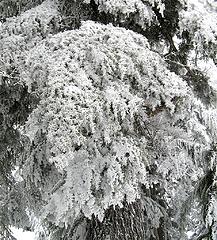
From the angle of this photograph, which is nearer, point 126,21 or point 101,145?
point 101,145

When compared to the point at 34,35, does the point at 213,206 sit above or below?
below

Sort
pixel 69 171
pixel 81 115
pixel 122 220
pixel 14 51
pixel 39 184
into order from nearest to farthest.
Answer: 1. pixel 81 115
2. pixel 69 171
3. pixel 14 51
4. pixel 122 220
5. pixel 39 184

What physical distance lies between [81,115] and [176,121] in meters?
1.14

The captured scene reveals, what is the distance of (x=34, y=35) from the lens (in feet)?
8.53

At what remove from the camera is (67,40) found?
2160mm

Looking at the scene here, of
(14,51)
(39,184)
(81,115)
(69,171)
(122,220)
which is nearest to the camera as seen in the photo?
(81,115)

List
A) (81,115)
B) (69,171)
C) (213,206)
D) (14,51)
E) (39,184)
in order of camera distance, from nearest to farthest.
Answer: (81,115) < (69,171) < (14,51) < (39,184) < (213,206)

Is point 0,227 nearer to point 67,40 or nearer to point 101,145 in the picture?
point 101,145

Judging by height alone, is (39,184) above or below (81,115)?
below

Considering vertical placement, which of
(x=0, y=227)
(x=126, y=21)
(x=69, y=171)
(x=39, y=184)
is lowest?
(x=0, y=227)

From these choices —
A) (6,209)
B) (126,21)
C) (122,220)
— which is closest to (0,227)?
(6,209)

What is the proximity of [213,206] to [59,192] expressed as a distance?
150 centimetres

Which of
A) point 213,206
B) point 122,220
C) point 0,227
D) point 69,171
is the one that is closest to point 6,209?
point 0,227

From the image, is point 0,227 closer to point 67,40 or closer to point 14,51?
point 14,51
